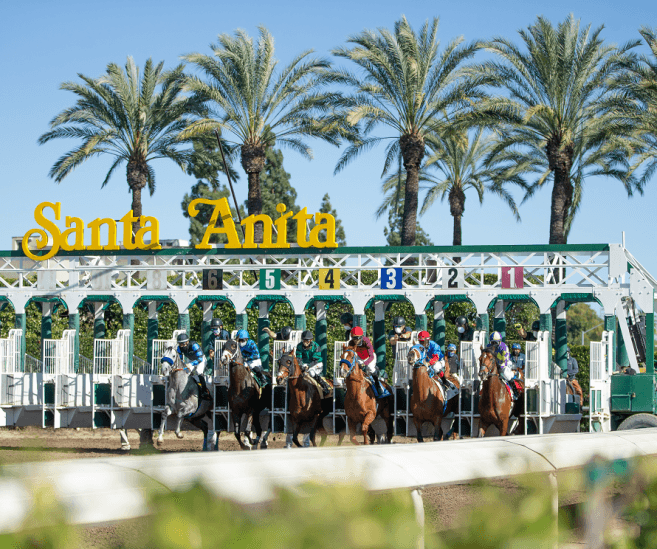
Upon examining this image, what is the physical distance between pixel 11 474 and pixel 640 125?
21871 millimetres

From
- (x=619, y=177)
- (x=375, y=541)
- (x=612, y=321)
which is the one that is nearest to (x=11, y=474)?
(x=375, y=541)

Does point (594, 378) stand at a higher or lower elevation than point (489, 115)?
lower

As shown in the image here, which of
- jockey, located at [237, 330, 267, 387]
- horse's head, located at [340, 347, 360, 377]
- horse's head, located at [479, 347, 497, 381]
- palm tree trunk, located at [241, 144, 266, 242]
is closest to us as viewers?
horse's head, located at [479, 347, 497, 381]

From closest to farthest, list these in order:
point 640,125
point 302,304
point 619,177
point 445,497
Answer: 1. point 445,497
2. point 302,304
3. point 640,125
4. point 619,177

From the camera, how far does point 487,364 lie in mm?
13461

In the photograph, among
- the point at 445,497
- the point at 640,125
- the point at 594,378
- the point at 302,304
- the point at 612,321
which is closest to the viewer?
the point at 445,497

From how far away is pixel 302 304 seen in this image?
19281 millimetres

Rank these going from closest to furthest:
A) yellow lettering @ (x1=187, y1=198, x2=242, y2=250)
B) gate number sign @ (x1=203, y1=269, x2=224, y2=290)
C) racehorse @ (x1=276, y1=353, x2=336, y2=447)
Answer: racehorse @ (x1=276, y1=353, x2=336, y2=447) → gate number sign @ (x1=203, y1=269, x2=224, y2=290) → yellow lettering @ (x1=187, y1=198, x2=242, y2=250)

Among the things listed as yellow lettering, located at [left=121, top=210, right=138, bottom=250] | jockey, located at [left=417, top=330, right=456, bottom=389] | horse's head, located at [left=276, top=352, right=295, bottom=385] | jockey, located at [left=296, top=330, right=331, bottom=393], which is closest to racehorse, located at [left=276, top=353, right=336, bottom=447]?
horse's head, located at [left=276, top=352, right=295, bottom=385]

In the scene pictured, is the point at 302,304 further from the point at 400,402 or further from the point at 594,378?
the point at 594,378

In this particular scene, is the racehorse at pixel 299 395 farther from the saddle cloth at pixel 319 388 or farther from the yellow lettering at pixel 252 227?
the yellow lettering at pixel 252 227

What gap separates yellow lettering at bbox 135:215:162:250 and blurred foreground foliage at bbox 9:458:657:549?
1887cm

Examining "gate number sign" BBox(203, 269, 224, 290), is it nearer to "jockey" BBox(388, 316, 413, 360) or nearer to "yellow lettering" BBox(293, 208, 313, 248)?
"yellow lettering" BBox(293, 208, 313, 248)

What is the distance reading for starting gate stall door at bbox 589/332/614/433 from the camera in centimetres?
1449
